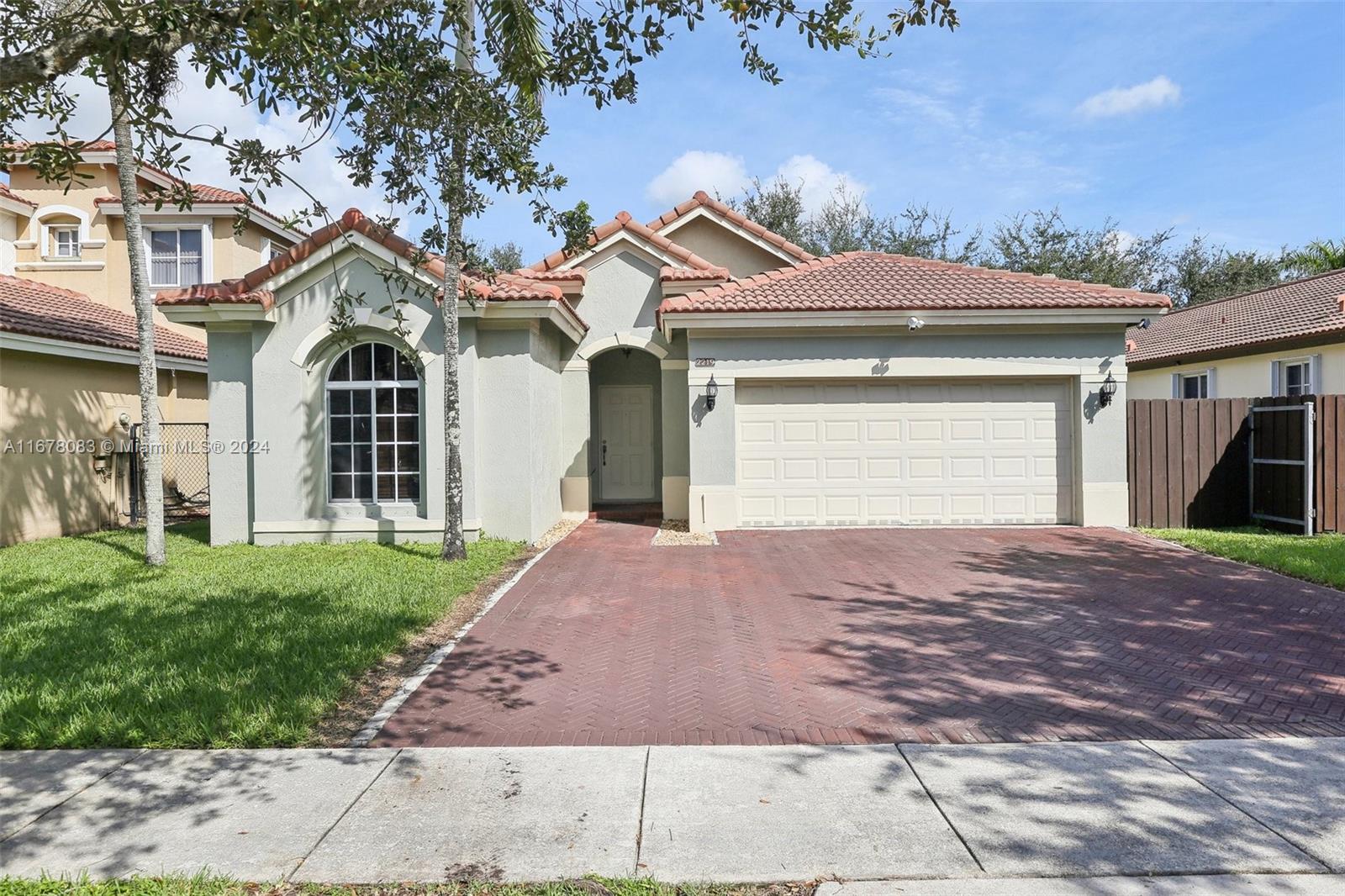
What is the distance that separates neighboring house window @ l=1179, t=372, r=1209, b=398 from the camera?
20.7m

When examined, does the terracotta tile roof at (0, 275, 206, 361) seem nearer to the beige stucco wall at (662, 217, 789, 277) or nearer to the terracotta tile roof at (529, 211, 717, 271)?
the terracotta tile roof at (529, 211, 717, 271)

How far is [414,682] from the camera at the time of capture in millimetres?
6027

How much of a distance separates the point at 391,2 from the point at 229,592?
661 cm

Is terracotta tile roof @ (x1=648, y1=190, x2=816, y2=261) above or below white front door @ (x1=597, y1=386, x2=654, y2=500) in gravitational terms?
above

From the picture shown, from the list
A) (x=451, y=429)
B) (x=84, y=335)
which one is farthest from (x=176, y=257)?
(x=451, y=429)

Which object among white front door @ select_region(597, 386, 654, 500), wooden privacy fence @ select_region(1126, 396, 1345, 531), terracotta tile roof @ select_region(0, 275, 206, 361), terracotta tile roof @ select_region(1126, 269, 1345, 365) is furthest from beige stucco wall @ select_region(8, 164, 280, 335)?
terracotta tile roof @ select_region(1126, 269, 1345, 365)

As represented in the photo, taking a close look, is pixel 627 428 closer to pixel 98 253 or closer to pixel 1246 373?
pixel 98 253

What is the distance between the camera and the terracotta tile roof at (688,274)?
1495 centimetres

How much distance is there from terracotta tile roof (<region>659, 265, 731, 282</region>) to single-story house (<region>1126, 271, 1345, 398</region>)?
25.4 feet

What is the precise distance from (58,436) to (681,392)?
35.6 feet

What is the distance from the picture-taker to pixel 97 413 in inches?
Result: 564

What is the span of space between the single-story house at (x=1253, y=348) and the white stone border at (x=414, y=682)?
12.8 metres

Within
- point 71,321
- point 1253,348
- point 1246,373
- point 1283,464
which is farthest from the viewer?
point 1246,373

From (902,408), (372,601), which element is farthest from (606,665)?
(902,408)
